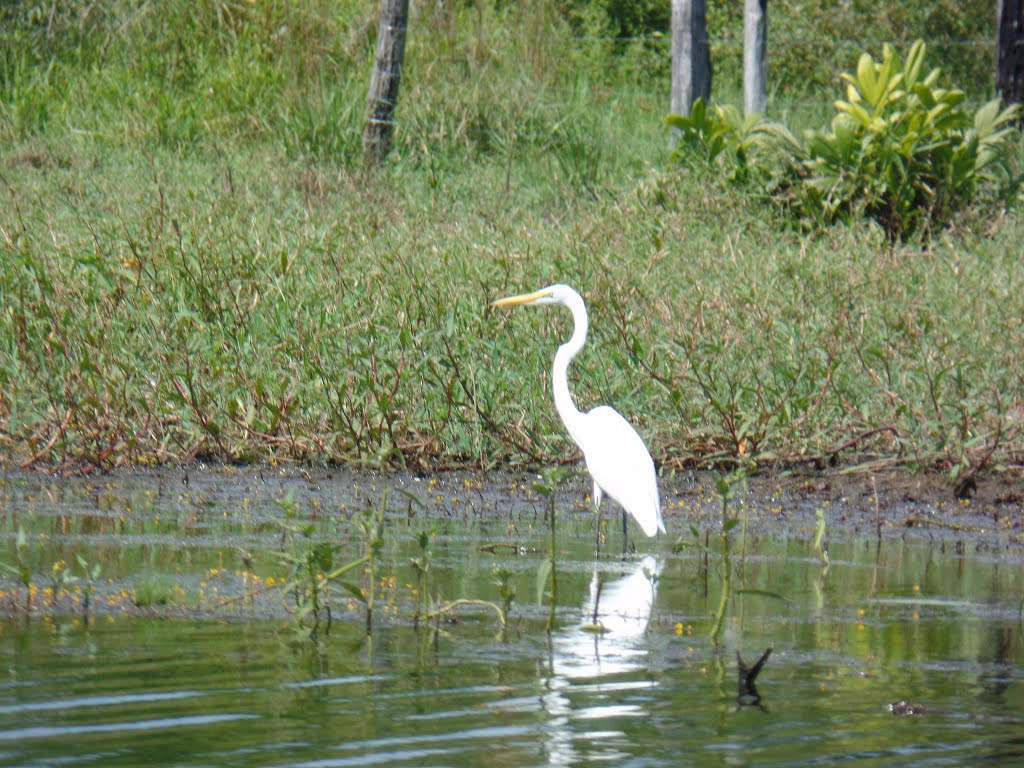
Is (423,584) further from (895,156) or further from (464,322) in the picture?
(895,156)

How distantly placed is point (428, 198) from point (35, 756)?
28.5ft

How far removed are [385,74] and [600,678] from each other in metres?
8.88

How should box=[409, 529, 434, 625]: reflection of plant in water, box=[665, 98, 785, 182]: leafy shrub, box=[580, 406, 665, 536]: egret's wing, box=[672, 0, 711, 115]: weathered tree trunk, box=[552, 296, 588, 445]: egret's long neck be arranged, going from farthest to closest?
box=[672, 0, 711, 115]: weathered tree trunk < box=[665, 98, 785, 182]: leafy shrub < box=[552, 296, 588, 445]: egret's long neck < box=[580, 406, 665, 536]: egret's wing < box=[409, 529, 434, 625]: reflection of plant in water

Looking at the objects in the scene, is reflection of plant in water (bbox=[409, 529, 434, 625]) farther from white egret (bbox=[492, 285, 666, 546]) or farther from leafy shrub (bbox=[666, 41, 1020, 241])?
leafy shrub (bbox=[666, 41, 1020, 241])

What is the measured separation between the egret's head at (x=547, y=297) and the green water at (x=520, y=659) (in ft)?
3.62

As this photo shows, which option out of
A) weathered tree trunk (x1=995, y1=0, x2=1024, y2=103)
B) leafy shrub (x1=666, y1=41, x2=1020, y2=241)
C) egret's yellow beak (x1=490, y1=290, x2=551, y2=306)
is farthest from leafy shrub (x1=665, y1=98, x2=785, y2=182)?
egret's yellow beak (x1=490, y1=290, x2=551, y2=306)

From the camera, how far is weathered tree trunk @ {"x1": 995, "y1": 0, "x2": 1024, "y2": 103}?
496 inches

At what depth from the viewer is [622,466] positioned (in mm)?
6203

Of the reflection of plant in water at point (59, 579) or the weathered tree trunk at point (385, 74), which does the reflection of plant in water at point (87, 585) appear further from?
the weathered tree trunk at point (385, 74)

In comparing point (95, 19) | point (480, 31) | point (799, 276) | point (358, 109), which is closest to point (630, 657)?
point (799, 276)

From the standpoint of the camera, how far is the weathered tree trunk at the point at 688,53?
487 inches

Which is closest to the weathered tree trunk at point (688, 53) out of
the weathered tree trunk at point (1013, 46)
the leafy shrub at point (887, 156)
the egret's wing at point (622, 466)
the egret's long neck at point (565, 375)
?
the leafy shrub at point (887, 156)

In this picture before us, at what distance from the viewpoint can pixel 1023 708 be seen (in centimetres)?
398

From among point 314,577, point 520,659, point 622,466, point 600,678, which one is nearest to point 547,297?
point 622,466
